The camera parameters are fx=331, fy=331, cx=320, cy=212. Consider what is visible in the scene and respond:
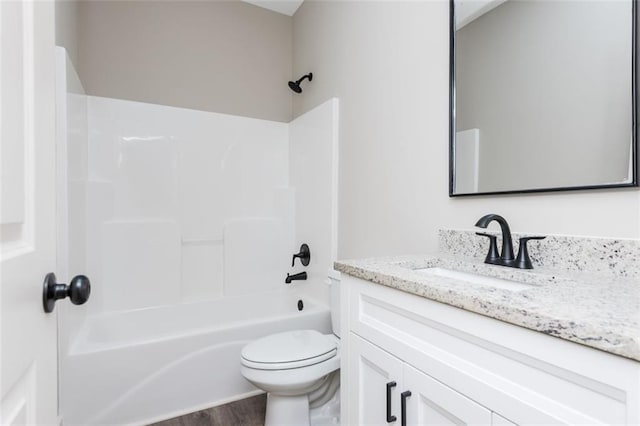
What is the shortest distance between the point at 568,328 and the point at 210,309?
2.34 m

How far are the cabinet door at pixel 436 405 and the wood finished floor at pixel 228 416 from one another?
4.09ft

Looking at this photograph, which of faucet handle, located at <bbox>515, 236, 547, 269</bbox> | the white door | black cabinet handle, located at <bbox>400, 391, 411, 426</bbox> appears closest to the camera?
the white door

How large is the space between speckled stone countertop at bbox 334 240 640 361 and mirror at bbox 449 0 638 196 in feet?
0.98

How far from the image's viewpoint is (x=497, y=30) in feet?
4.03

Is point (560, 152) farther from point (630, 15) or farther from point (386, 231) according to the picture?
point (386, 231)

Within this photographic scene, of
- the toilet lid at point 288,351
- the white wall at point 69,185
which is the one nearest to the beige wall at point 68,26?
the white wall at point 69,185

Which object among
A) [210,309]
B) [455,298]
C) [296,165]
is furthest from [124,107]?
[455,298]

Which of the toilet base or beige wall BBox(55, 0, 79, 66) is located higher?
beige wall BBox(55, 0, 79, 66)

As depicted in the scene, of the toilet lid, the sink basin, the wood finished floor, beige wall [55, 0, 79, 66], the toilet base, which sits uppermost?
beige wall [55, 0, 79, 66]

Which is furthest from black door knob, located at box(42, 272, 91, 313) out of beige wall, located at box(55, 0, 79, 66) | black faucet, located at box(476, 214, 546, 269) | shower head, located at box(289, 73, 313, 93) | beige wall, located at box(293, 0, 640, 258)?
shower head, located at box(289, 73, 313, 93)

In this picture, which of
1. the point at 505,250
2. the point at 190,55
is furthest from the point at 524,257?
the point at 190,55

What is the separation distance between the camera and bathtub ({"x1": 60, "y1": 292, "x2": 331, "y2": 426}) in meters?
1.61

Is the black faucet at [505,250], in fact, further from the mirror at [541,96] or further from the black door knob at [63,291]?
the black door knob at [63,291]

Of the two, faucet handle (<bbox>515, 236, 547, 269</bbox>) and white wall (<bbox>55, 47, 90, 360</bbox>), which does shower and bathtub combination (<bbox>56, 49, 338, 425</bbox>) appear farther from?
faucet handle (<bbox>515, 236, 547, 269</bbox>)
